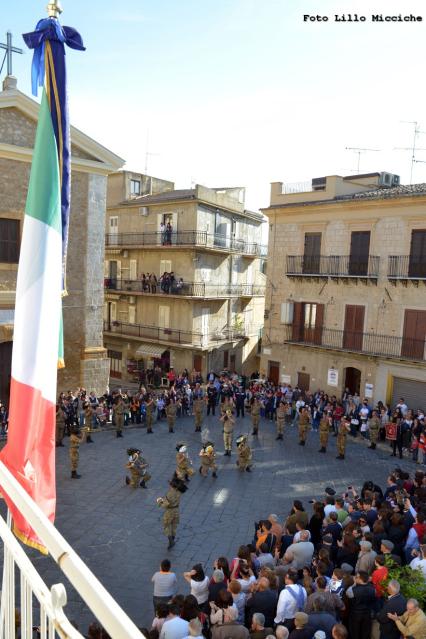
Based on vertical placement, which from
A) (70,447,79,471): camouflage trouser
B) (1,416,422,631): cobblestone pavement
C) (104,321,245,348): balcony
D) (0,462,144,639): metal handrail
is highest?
(0,462,144,639): metal handrail

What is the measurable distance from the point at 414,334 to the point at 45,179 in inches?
824

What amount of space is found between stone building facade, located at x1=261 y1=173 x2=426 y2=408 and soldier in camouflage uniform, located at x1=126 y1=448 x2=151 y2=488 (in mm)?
13549

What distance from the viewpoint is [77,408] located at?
63.7ft

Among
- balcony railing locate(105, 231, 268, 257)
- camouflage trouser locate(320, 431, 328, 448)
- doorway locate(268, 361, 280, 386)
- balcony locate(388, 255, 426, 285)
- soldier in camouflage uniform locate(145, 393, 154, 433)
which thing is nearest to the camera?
camouflage trouser locate(320, 431, 328, 448)

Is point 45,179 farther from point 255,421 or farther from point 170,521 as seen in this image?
point 255,421

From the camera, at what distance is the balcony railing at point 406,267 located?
22.3m

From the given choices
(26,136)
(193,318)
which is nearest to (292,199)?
(193,318)

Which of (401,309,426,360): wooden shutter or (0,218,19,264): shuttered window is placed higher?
(0,218,19,264): shuttered window

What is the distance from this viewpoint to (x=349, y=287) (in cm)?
2484

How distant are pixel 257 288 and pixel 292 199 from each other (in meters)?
12.1

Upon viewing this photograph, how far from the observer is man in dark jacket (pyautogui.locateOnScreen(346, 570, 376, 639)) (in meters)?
7.01

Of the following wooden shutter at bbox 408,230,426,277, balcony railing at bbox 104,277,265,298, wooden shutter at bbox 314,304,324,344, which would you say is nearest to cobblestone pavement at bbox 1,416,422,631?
wooden shutter at bbox 314,304,324,344

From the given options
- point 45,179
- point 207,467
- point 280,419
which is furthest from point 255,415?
point 45,179

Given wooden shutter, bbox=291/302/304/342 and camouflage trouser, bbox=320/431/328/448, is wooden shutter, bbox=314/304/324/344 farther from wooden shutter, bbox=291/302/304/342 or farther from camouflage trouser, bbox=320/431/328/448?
camouflage trouser, bbox=320/431/328/448
